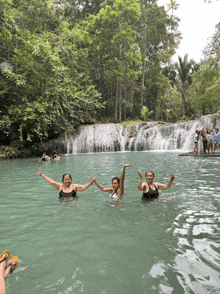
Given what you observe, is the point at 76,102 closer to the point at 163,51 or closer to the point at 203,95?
the point at 203,95

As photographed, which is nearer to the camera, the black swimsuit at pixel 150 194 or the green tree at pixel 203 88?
the black swimsuit at pixel 150 194

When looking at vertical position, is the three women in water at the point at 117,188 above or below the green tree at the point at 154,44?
below

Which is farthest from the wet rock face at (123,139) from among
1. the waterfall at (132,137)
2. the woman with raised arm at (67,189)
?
the woman with raised arm at (67,189)

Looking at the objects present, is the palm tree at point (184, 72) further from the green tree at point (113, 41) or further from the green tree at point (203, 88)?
the green tree at point (113, 41)

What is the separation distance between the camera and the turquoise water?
242cm

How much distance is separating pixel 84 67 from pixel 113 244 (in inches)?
1092

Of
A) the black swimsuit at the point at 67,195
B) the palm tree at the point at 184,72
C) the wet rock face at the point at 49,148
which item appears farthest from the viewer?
the palm tree at the point at 184,72

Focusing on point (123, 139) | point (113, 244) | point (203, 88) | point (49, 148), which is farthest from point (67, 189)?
point (203, 88)

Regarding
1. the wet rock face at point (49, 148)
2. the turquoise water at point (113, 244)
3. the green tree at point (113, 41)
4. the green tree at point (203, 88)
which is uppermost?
the green tree at point (113, 41)

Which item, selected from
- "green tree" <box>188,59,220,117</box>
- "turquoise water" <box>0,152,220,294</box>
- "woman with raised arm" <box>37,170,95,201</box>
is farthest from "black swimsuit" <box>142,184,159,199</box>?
"green tree" <box>188,59,220,117</box>

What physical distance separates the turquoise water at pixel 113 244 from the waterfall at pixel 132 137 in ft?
57.2

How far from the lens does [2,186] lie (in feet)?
24.6

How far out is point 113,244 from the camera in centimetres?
327

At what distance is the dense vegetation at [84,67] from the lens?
19109mm
